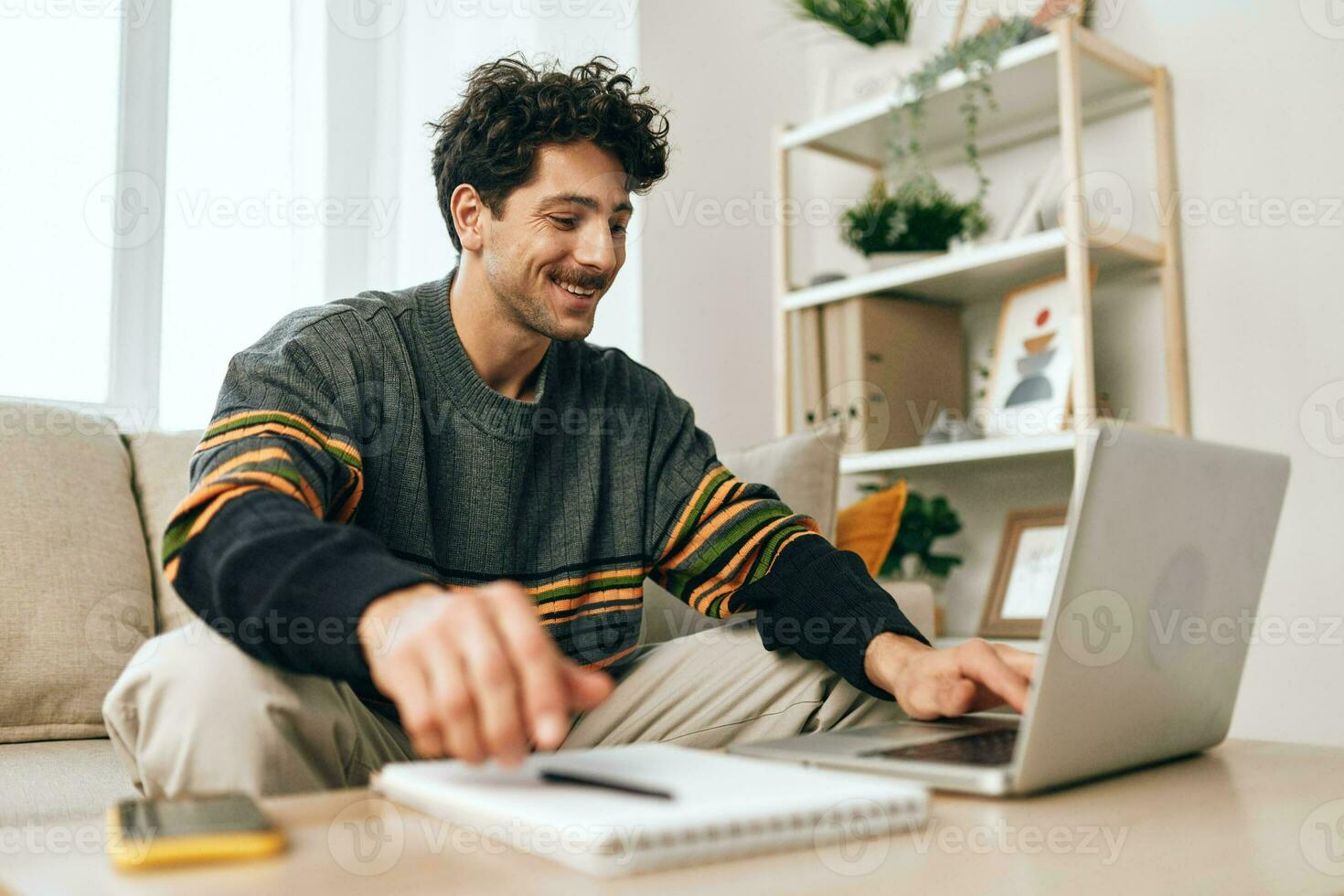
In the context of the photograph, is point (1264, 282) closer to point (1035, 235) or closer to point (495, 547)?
point (1035, 235)

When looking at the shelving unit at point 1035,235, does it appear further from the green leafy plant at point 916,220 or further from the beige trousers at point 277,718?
the beige trousers at point 277,718

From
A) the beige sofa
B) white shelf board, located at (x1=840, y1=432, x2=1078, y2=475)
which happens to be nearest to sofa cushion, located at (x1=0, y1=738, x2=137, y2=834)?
the beige sofa

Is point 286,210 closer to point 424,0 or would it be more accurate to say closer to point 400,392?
point 424,0

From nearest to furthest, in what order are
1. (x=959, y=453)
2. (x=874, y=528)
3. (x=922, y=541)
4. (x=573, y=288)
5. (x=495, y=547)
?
(x=495, y=547)
(x=573, y=288)
(x=874, y=528)
(x=959, y=453)
(x=922, y=541)

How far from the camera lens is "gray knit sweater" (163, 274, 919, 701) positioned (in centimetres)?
94

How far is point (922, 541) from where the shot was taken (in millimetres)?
2209

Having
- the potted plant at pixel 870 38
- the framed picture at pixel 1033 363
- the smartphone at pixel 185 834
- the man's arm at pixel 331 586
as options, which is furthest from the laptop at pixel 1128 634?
the potted plant at pixel 870 38

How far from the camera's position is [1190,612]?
75 cm

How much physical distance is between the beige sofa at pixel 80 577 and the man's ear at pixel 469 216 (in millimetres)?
551

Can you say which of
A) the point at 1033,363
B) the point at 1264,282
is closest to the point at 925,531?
the point at 1033,363

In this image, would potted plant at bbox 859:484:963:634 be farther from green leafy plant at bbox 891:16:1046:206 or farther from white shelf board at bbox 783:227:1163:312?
green leafy plant at bbox 891:16:1046:206

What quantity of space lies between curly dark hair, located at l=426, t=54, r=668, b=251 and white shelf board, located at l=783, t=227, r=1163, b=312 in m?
0.77

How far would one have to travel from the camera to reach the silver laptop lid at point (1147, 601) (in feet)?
2.07

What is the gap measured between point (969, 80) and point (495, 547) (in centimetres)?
137
